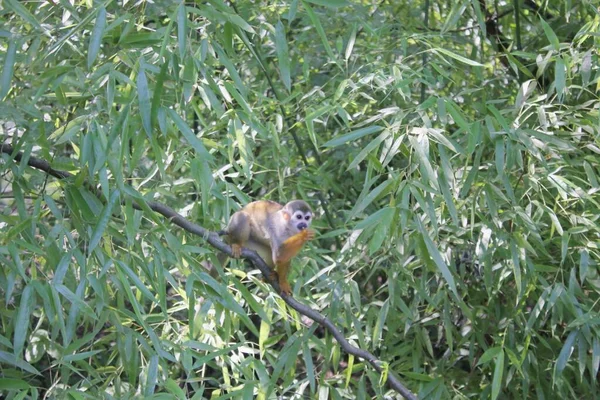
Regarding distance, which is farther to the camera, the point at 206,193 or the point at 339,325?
the point at 339,325

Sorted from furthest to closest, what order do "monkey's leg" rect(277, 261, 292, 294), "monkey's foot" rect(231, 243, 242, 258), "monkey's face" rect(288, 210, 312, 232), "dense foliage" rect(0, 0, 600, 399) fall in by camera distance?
1. "monkey's face" rect(288, 210, 312, 232)
2. "monkey's leg" rect(277, 261, 292, 294)
3. "monkey's foot" rect(231, 243, 242, 258)
4. "dense foliage" rect(0, 0, 600, 399)

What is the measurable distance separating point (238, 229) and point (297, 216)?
26 centimetres

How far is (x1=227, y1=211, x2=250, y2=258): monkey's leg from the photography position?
3.28 metres

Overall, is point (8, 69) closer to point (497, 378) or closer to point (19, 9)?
point (19, 9)

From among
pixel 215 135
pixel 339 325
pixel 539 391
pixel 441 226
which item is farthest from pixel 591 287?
pixel 215 135

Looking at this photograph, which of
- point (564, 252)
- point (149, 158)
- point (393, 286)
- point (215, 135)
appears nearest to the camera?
point (564, 252)

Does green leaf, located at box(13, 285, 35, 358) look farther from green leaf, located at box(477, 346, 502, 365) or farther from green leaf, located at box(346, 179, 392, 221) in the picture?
green leaf, located at box(477, 346, 502, 365)

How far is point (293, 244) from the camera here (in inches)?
122

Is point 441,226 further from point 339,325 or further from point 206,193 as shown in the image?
point 206,193

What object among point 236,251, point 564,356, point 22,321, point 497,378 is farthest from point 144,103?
point 564,356

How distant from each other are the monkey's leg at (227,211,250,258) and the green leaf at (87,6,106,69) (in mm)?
1111

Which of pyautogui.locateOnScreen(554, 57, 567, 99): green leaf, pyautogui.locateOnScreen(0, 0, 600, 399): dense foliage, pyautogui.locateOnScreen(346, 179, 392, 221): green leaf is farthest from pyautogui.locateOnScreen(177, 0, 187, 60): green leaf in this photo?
pyautogui.locateOnScreen(554, 57, 567, 99): green leaf

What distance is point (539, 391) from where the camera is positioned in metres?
3.61

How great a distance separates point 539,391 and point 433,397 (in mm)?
470
